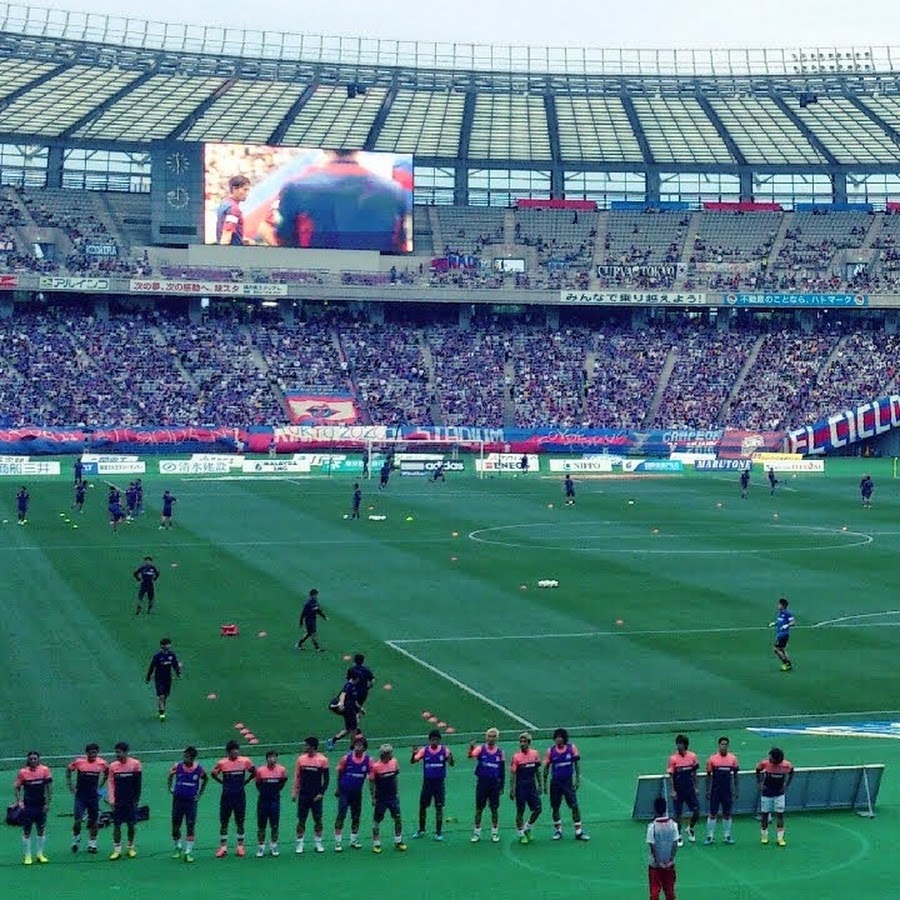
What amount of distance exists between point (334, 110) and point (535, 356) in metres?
21.8

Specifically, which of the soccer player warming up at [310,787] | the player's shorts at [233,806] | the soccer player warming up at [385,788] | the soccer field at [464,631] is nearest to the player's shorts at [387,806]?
the soccer player warming up at [385,788]

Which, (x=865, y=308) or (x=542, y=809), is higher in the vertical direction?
(x=865, y=308)

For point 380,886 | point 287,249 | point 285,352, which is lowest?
point 380,886

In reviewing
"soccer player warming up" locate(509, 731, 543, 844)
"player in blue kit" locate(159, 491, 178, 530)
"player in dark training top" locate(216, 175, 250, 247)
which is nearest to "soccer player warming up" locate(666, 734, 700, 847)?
"soccer player warming up" locate(509, 731, 543, 844)

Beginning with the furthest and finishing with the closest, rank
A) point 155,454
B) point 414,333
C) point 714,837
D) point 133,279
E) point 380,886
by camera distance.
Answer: point 414,333, point 133,279, point 155,454, point 714,837, point 380,886

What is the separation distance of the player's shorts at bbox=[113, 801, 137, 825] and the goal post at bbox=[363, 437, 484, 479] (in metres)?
71.6

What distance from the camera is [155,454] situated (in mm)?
103000

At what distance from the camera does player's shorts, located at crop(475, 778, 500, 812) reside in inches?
861

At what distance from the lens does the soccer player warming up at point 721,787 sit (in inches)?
854

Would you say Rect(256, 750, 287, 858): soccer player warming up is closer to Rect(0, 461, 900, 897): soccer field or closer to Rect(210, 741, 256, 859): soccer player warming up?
Rect(210, 741, 256, 859): soccer player warming up

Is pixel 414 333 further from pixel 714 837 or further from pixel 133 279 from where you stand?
pixel 714 837

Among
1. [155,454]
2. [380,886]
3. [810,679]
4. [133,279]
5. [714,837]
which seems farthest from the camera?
[133,279]

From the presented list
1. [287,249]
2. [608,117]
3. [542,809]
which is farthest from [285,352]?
[542,809]

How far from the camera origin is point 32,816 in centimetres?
2089
